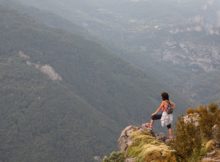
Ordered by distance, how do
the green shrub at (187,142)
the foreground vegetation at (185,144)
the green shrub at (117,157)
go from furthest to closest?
the green shrub at (117,157) < the green shrub at (187,142) < the foreground vegetation at (185,144)

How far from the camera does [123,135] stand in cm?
3419

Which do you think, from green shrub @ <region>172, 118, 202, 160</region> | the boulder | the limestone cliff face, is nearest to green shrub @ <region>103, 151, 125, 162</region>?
the limestone cliff face

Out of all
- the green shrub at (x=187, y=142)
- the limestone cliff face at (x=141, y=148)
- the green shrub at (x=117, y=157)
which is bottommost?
the green shrub at (x=117, y=157)

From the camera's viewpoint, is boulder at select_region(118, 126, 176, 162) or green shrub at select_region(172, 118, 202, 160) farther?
green shrub at select_region(172, 118, 202, 160)

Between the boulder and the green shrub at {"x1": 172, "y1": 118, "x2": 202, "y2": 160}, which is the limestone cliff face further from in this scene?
the green shrub at {"x1": 172, "y1": 118, "x2": 202, "y2": 160}

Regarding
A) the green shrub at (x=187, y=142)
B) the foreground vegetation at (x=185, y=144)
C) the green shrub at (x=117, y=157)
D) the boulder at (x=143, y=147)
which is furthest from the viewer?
the green shrub at (x=117, y=157)

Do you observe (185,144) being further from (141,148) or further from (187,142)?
(141,148)

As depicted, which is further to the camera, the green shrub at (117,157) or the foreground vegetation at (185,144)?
the green shrub at (117,157)

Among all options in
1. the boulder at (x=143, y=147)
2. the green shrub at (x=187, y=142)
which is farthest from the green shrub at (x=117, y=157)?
the green shrub at (x=187, y=142)

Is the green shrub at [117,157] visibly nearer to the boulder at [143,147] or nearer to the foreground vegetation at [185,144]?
the foreground vegetation at [185,144]

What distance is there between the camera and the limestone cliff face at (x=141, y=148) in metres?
24.9

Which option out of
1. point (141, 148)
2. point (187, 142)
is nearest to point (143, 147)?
point (141, 148)

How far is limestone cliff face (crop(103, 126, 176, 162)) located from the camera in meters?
24.9

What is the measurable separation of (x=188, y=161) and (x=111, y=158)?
7.17 m
